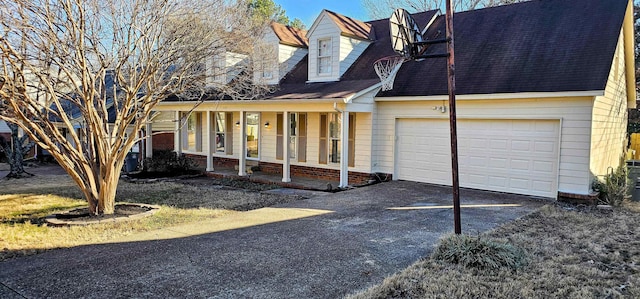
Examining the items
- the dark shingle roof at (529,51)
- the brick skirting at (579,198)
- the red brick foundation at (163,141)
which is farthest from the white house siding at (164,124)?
the brick skirting at (579,198)

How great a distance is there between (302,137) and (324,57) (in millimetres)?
2763

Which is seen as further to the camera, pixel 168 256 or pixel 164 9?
pixel 164 9

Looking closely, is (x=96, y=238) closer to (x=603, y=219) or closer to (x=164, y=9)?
(x=164, y=9)

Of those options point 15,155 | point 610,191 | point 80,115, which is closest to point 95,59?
point 15,155

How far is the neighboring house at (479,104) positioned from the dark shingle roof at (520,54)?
3cm

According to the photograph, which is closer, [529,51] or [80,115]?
[529,51]

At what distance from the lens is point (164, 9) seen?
8.51 m

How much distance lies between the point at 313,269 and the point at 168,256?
6.58 ft

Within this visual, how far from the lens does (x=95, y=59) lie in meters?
8.73

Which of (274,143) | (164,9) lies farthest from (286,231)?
(274,143)

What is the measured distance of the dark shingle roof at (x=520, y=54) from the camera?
9844mm

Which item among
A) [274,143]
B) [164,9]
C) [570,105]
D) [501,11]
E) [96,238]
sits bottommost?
[96,238]

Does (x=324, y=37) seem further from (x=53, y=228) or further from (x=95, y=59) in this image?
(x=53, y=228)

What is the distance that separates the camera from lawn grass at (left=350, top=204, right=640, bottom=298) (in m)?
4.45
